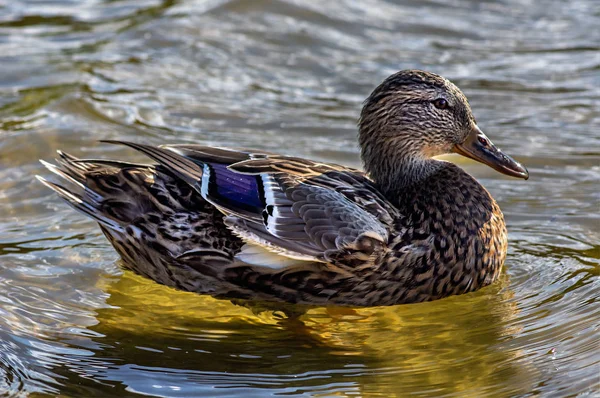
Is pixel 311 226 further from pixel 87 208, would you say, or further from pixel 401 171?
pixel 87 208

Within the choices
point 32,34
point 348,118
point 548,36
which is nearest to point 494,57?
point 548,36

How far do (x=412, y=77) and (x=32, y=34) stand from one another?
5.87 meters

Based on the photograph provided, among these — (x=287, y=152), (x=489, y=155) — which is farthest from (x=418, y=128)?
(x=287, y=152)

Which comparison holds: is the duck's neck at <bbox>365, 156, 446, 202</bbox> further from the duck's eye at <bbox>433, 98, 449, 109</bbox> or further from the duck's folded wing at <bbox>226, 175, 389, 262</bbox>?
the duck's folded wing at <bbox>226, 175, 389, 262</bbox>

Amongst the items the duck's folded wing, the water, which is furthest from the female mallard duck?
the water

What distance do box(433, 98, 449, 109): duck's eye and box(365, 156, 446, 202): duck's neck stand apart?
38 cm

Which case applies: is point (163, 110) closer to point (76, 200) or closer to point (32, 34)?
point (32, 34)

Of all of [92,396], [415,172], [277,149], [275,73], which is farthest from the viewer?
Answer: [275,73]

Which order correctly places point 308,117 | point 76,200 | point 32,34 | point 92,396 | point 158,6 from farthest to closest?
point 158,6
point 32,34
point 308,117
point 76,200
point 92,396

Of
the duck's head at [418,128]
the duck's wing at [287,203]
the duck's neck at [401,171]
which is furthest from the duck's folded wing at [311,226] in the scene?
the duck's head at [418,128]

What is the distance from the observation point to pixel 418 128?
22.4ft

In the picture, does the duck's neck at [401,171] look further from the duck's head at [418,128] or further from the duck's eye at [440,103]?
the duck's eye at [440,103]

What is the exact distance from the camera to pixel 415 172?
6855 mm

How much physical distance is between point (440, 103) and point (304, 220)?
141cm
